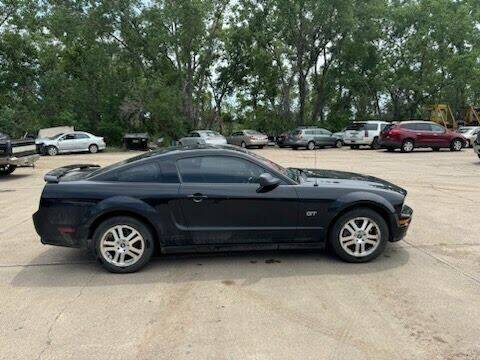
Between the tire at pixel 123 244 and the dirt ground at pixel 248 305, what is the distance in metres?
0.13

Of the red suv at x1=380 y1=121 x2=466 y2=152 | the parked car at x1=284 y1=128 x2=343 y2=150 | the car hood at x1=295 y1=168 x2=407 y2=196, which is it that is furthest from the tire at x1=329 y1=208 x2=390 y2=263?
the parked car at x1=284 y1=128 x2=343 y2=150

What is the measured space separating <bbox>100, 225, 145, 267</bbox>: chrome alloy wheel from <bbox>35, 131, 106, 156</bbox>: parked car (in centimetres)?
2388

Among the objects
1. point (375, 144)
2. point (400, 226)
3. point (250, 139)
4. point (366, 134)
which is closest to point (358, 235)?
point (400, 226)

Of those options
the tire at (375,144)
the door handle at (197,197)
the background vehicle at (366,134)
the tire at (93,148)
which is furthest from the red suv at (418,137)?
the door handle at (197,197)

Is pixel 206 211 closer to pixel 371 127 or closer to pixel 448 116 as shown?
pixel 371 127

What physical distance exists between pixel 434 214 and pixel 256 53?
31325 mm

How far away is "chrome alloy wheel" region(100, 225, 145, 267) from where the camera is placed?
526 cm

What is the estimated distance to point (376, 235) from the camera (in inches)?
215

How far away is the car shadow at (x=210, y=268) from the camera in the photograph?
507 centimetres

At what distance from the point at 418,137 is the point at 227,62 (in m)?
20.5

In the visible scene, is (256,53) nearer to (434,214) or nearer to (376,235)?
(434,214)

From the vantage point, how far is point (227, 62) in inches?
1558

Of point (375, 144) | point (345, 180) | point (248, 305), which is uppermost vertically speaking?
point (345, 180)

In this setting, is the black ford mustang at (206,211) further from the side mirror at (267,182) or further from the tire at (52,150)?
the tire at (52,150)
